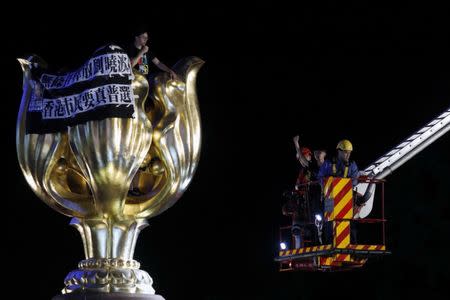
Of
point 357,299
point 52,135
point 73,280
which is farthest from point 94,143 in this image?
point 357,299

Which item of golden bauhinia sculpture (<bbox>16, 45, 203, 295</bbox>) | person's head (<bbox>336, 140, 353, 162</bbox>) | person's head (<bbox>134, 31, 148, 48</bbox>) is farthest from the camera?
person's head (<bbox>336, 140, 353, 162</bbox>)

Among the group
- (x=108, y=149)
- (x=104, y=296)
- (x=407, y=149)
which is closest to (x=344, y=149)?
(x=407, y=149)

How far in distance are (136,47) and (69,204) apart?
5.74ft

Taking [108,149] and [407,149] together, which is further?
[407,149]

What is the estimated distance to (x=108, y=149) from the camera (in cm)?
1224

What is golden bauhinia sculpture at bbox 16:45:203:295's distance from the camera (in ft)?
40.2

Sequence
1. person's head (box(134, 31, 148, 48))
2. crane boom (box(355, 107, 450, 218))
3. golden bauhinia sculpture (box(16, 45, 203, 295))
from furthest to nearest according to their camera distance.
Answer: crane boom (box(355, 107, 450, 218)), person's head (box(134, 31, 148, 48)), golden bauhinia sculpture (box(16, 45, 203, 295))

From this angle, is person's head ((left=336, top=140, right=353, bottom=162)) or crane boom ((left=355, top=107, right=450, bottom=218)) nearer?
person's head ((left=336, top=140, right=353, bottom=162))

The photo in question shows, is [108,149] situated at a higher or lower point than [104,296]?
higher

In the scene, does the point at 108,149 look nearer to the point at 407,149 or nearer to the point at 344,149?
the point at 344,149

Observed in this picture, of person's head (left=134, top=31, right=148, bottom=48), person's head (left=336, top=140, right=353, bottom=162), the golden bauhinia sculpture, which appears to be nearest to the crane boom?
person's head (left=336, top=140, right=353, bottom=162)

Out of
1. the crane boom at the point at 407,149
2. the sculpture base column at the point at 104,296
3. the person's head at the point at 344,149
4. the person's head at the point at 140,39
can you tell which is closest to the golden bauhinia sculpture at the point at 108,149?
the sculpture base column at the point at 104,296

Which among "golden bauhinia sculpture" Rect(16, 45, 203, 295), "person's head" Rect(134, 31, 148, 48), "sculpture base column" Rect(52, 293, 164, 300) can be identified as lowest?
"sculpture base column" Rect(52, 293, 164, 300)

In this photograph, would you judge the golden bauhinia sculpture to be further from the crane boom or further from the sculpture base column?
the crane boom
